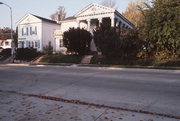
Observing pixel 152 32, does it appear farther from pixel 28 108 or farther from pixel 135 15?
pixel 135 15

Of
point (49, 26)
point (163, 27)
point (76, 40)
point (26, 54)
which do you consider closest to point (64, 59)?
point (76, 40)

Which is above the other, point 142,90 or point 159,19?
point 159,19

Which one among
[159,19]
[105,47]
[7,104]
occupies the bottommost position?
[7,104]

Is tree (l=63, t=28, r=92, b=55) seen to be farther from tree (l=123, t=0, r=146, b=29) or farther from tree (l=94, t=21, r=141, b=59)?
tree (l=123, t=0, r=146, b=29)

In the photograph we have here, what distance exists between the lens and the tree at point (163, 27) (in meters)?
20.6

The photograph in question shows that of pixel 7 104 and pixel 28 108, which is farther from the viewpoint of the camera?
pixel 7 104

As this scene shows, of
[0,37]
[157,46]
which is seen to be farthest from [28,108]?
[0,37]

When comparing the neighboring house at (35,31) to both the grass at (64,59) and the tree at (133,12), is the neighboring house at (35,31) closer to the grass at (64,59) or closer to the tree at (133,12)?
the grass at (64,59)

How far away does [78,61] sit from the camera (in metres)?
27.1

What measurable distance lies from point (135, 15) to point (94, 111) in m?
51.3

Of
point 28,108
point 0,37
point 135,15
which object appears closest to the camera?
point 28,108

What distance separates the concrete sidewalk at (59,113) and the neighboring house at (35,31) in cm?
3465

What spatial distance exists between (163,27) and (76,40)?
12457mm

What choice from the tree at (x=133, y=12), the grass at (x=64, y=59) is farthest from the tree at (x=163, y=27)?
the tree at (x=133, y=12)
